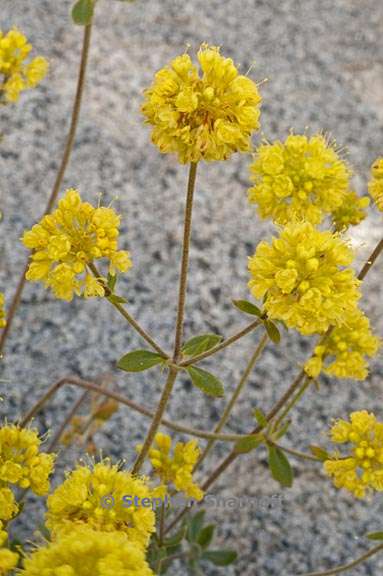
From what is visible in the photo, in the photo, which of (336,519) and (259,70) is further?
(259,70)

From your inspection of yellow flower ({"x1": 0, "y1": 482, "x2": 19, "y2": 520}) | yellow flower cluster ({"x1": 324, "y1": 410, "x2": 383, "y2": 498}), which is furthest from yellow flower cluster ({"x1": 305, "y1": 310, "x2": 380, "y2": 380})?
yellow flower ({"x1": 0, "y1": 482, "x2": 19, "y2": 520})

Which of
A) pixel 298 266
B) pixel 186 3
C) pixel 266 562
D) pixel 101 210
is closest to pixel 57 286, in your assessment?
pixel 101 210

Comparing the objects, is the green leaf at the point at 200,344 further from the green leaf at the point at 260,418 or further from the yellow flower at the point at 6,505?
the yellow flower at the point at 6,505

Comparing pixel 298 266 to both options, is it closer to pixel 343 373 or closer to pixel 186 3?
pixel 343 373

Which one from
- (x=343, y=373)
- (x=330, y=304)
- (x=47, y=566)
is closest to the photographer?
(x=47, y=566)

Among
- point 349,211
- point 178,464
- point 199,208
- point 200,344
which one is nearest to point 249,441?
point 178,464

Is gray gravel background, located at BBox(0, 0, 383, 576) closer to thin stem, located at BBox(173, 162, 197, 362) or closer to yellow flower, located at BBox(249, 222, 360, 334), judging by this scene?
thin stem, located at BBox(173, 162, 197, 362)

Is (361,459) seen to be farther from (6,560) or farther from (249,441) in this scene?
(6,560)
